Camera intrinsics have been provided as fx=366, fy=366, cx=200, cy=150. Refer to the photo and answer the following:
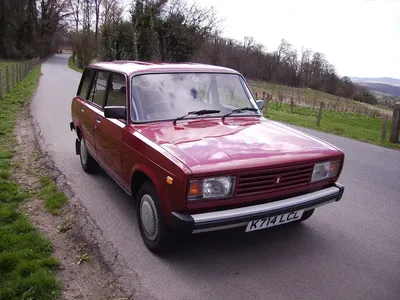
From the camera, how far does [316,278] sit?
328 centimetres

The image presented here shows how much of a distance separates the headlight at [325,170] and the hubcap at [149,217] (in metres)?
1.58

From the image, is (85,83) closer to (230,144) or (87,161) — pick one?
(87,161)

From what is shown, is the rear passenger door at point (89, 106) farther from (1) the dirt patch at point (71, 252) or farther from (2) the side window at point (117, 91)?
(1) the dirt patch at point (71, 252)

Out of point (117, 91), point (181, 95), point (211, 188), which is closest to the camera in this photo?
point (211, 188)

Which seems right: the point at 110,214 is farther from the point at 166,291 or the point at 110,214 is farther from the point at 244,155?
the point at 244,155

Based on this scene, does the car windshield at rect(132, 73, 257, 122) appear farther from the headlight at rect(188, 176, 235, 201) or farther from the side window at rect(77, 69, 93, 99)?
the side window at rect(77, 69, 93, 99)

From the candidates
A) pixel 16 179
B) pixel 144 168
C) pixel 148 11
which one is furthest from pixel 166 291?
pixel 148 11

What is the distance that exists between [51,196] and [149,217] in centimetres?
195

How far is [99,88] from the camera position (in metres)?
5.18

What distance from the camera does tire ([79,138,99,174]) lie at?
580 centimetres

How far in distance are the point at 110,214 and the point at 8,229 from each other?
111 cm

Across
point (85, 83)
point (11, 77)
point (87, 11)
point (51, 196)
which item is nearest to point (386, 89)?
point (87, 11)

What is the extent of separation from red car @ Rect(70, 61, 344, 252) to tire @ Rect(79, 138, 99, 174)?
813 mm

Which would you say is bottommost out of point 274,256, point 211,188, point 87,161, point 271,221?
point 274,256
